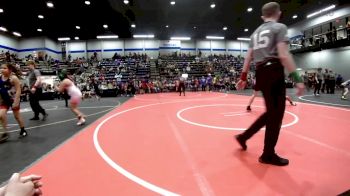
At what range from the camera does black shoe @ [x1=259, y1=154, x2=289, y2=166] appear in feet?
9.05

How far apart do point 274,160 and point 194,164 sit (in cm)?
93

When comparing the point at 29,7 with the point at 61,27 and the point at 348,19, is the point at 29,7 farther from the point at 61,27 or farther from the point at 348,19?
the point at 348,19

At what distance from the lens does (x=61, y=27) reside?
2488 cm

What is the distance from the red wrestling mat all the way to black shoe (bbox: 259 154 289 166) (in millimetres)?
71

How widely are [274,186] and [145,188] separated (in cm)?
121

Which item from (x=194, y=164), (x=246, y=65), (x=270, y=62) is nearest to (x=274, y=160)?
(x=194, y=164)

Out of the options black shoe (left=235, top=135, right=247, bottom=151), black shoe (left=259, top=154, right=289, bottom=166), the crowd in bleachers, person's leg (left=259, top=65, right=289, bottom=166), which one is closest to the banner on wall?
the crowd in bleachers

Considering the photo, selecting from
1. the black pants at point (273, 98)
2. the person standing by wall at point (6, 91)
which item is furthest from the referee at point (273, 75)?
the person standing by wall at point (6, 91)

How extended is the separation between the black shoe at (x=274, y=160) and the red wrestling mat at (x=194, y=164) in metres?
0.07

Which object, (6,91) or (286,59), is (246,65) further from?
(6,91)

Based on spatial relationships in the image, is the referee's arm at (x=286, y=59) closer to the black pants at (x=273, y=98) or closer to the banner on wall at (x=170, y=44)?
the black pants at (x=273, y=98)

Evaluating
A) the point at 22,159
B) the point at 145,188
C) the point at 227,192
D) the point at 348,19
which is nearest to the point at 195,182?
the point at 227,192

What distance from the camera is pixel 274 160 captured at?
2.80 metres

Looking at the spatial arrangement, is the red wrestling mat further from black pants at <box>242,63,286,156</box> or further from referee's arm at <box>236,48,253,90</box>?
referee's arm at <box>236,48,253,90</box>
